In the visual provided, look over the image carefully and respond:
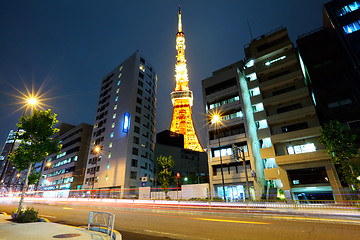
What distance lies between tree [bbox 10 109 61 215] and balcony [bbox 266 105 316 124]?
92.3ft

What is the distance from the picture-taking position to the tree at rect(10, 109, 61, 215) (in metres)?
11.8

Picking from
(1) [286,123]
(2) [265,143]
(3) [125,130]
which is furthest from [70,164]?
(1) [286,123]

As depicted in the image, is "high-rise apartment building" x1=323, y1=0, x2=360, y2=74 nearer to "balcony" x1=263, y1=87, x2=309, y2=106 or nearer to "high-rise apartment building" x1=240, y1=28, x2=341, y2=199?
"high-rise apartment building" x1=240, y1=28, x2=341, y2=199

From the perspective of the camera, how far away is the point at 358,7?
2966 cm

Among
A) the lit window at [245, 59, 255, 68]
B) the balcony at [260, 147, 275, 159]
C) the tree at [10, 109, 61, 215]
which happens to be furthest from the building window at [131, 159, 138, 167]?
the lit window at [245, 59, 255, 68]

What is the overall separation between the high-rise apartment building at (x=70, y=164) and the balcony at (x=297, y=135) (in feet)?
177

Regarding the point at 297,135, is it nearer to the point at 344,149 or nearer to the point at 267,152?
the point at 267,152

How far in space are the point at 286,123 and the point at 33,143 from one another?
3134cm

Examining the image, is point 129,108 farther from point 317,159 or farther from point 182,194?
point 317,159

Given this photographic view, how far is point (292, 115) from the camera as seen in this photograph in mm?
26859

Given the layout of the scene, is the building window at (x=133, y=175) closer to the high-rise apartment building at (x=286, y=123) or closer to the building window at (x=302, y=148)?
the high-rise apartment building at (x=286, y=123)

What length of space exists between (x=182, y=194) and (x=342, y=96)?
2812 cm

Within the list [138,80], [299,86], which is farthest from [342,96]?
[138,80]

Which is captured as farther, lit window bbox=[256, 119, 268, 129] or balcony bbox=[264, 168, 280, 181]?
lit window bbox=[256, 119, 268, 129]
